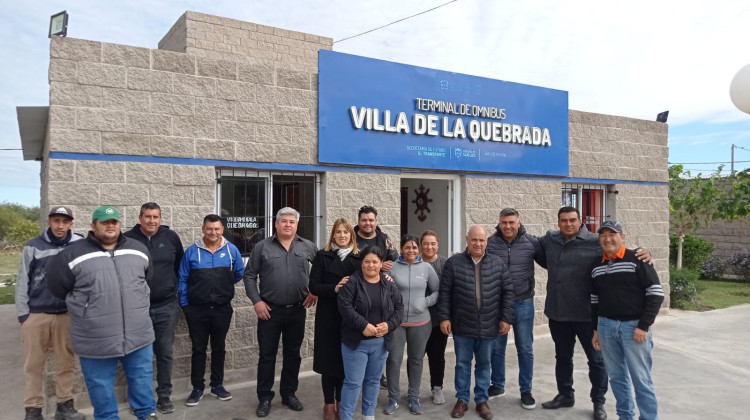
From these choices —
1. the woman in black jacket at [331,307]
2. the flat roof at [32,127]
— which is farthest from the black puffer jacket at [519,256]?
the flat roof at [32,127]

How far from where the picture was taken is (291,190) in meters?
5.78

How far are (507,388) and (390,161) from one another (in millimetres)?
2763

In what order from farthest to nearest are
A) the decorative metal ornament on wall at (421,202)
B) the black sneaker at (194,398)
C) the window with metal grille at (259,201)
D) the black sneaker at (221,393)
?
the decorative metal ornament on wall at (421,202)
the window with metal grille at (259,201)
the black sneaker at (221,393)
the black sneaker at (194,398)

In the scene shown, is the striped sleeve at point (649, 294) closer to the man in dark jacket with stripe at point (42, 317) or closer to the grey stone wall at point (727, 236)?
the man in dark jacket with stripe at point (42, 317)

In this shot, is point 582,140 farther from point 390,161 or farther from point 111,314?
point 111,314

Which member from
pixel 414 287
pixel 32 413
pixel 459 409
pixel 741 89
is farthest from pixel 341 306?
pixel 741 89

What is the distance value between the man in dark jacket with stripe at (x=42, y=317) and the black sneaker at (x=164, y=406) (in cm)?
68

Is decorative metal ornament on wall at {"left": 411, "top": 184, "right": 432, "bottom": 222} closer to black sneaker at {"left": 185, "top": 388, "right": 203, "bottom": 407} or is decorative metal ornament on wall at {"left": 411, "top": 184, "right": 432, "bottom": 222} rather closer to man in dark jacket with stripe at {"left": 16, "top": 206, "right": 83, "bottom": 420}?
black sneaker at {"left": 185, "top": 388, "right": 203, "bottom": 407}

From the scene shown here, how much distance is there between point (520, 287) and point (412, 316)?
104cm

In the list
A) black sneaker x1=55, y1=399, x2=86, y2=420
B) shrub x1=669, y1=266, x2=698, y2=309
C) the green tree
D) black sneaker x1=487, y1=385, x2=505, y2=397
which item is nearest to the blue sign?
black sneaker x1=487, y1=385, x2=505, y2=397

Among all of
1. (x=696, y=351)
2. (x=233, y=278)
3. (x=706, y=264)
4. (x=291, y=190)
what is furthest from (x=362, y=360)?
(x=706, y=264)

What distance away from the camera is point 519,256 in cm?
470

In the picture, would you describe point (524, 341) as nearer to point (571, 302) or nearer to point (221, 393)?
point (571, 302)

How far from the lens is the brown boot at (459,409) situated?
435 centimetres
